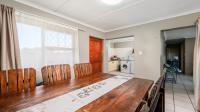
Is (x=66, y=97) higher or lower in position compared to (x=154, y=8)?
lower

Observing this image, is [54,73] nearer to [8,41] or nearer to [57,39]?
[8,41]

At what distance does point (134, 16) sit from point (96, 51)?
2012 mm

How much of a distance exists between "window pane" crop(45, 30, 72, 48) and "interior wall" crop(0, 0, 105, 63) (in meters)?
0.35

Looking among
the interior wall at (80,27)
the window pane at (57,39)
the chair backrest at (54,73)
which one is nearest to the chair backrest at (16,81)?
the chair backrest at (54,73)

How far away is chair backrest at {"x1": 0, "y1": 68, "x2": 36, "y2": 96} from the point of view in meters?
1.09

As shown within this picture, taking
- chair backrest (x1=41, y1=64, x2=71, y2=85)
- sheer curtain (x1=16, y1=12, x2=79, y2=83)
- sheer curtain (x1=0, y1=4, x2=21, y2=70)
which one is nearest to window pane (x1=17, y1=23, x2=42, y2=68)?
sheer curtain (x1=16, y1=12, x2=79, y2=83)

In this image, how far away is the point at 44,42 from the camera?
7.69 feet

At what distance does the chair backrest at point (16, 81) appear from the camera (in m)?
1.09

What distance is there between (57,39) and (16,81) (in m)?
1.64

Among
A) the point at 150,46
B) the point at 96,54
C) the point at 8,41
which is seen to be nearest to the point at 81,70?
the point at 8,41

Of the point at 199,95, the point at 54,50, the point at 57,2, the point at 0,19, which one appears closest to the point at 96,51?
the point at 54,50

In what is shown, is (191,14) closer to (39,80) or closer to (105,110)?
(105,110)

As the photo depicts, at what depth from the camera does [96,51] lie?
4.10 meters

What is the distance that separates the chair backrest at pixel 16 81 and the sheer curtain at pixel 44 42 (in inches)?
37.2
